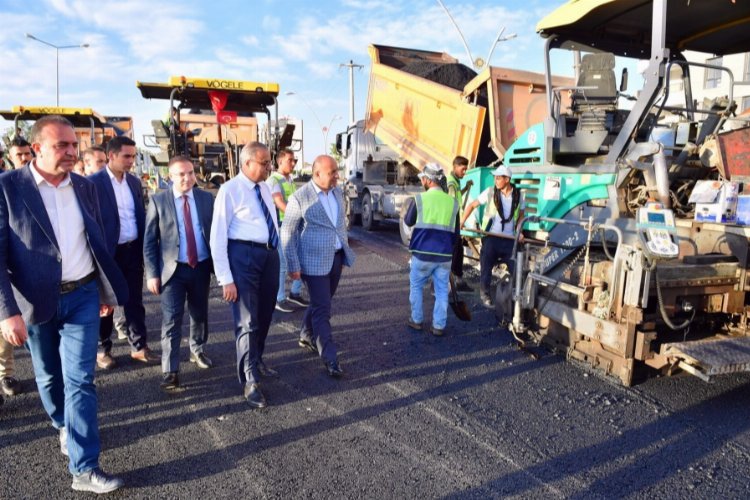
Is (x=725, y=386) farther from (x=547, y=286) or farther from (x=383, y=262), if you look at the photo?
(x=383, y=262)

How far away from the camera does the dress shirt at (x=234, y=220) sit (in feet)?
12.1

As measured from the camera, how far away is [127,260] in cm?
452

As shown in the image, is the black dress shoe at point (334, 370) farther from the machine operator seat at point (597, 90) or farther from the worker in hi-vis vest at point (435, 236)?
the machine operator seat at point (597, 90)

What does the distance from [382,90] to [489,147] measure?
340 centimetres

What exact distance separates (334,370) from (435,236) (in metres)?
1.79

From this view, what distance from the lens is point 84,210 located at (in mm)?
2912

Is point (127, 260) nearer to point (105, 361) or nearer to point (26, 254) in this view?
point (105, 361)

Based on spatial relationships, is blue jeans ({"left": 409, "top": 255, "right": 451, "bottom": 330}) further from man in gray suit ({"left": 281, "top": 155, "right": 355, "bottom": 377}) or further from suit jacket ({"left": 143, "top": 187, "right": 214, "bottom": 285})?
suit jacket ({"left": 143, "top": 187, "right": 214, "bottom": 285})

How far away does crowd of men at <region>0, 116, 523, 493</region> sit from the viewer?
272cm

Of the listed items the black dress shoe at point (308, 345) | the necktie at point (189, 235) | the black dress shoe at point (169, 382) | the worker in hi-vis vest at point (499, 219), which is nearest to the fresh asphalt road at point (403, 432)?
the black dress shoe at point (169, 382)

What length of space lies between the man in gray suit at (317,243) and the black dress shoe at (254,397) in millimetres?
663

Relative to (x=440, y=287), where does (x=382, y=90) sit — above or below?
above

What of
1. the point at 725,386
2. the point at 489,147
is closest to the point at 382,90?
the point at 489,147

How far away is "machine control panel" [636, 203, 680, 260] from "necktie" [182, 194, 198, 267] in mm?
3155
